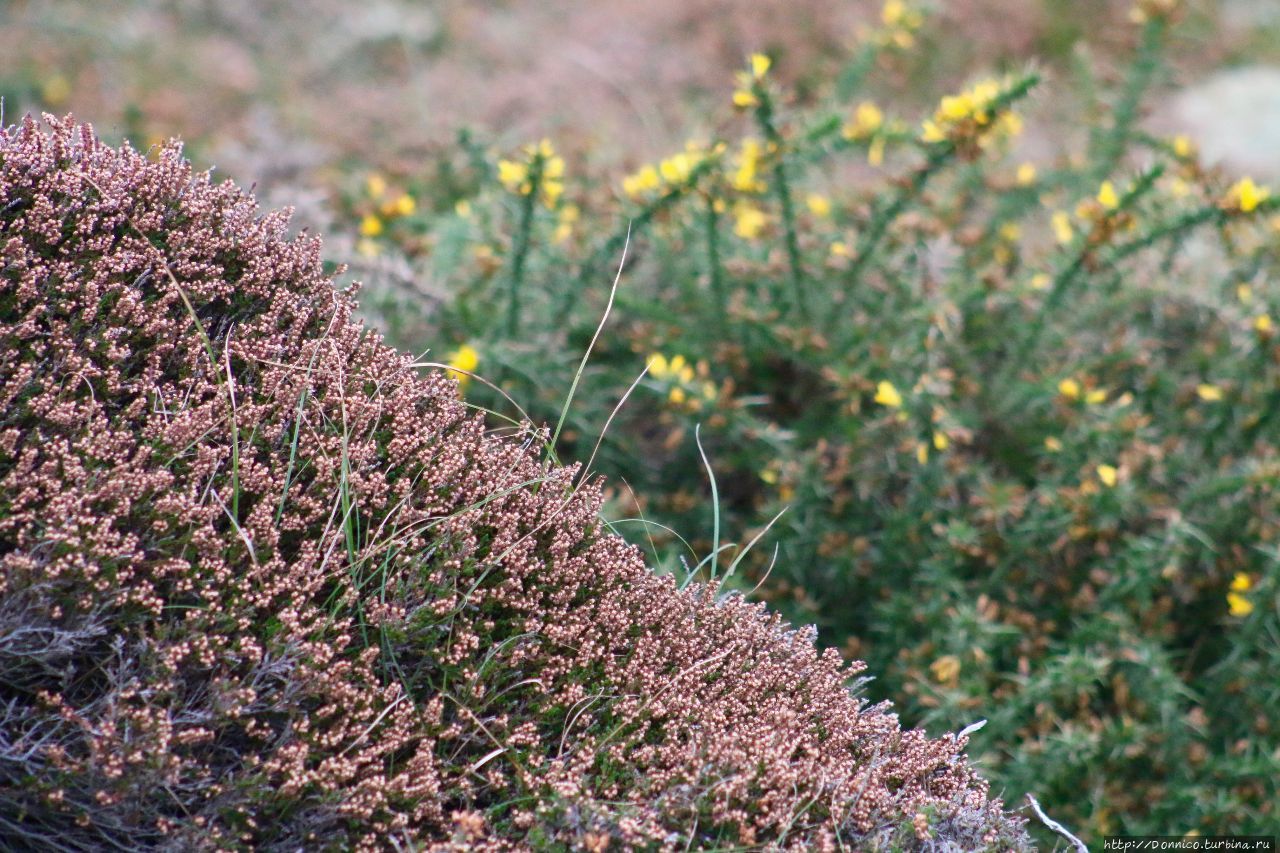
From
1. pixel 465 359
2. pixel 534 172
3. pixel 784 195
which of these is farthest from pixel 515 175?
pixel 784 195

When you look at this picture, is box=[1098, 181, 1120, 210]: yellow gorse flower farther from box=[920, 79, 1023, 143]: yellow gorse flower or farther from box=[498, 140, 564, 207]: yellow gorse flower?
box=[498, 140, 564, 207]: yellow gorse flower

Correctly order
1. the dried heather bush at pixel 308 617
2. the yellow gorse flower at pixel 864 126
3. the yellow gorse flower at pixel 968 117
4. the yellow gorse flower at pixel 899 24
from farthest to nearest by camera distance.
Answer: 1. the yellow gorse flower at pixel 899 24
2. the yellow gorse flower at pixel 864 126
3. the yellow gorse flower at pixel 968 117
4. the dried heather bush at pixel 308 617

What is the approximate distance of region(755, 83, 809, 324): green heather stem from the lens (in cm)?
327

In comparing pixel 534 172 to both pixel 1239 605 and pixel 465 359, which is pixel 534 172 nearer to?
pixel 465 359

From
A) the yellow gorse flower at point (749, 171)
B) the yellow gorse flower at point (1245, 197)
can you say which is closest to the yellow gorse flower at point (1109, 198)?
the yellow gorse flower at point (1245, 197)

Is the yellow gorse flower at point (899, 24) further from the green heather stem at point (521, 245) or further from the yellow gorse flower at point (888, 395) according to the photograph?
the yellow gorse flower at point (888, 395)

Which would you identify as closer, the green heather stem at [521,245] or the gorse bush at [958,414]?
the gorse bush at [958,414]

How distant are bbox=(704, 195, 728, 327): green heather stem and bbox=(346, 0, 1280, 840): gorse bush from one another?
1cm

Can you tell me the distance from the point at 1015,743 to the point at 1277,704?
0.73 meters

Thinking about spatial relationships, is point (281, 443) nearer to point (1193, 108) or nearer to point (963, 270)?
point (963, 270)

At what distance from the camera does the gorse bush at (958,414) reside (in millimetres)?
3113

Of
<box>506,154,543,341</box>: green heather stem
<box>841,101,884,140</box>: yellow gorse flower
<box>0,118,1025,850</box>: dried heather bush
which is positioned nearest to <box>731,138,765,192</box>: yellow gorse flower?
<box>841,101,884,140</box>: yellow gorse flower

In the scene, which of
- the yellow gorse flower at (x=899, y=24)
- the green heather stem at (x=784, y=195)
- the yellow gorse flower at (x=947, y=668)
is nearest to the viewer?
the yellow gorse flower at (x=947, y=668)

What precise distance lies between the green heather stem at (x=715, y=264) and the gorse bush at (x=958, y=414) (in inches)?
0.5
